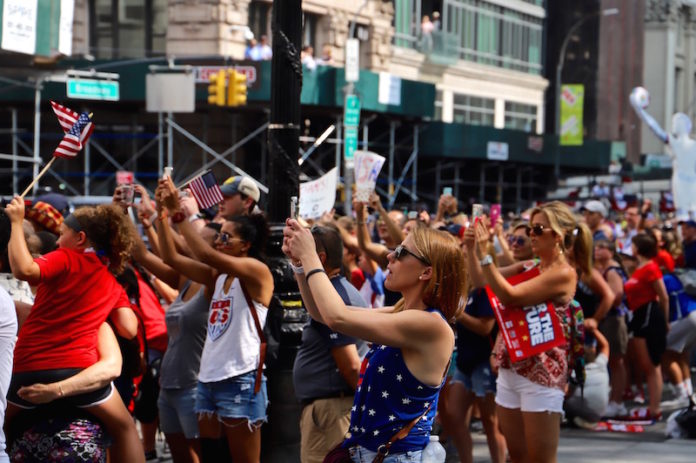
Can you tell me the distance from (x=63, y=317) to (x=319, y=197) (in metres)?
4.53

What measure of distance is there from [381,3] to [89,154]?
1218 centimetres

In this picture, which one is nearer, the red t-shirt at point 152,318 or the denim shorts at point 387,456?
the denim shorts at point 387,456

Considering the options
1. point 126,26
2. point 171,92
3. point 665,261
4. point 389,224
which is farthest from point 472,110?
point 389,224

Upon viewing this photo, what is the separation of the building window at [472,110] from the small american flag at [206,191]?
40292mm

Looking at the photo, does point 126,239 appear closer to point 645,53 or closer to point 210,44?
point 210,44

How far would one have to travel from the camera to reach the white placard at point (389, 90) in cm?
3562

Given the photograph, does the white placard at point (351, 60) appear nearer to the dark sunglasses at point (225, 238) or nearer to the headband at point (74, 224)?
the dark sunglasses at point (225, 238)

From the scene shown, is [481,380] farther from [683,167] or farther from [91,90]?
[91,90]

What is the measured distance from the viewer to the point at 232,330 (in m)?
7.31

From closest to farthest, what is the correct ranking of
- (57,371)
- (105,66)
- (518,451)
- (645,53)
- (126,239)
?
(57,371) < (126,239) < (518,451) < (105,66) < (645,53)

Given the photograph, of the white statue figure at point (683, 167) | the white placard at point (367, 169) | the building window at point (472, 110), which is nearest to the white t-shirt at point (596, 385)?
the white placard at point (367, 169)

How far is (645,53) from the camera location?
76.4 m

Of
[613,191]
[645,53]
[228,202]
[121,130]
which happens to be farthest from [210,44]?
[645,53]

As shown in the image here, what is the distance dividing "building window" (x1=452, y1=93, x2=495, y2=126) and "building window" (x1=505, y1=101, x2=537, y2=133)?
1.70 metres
